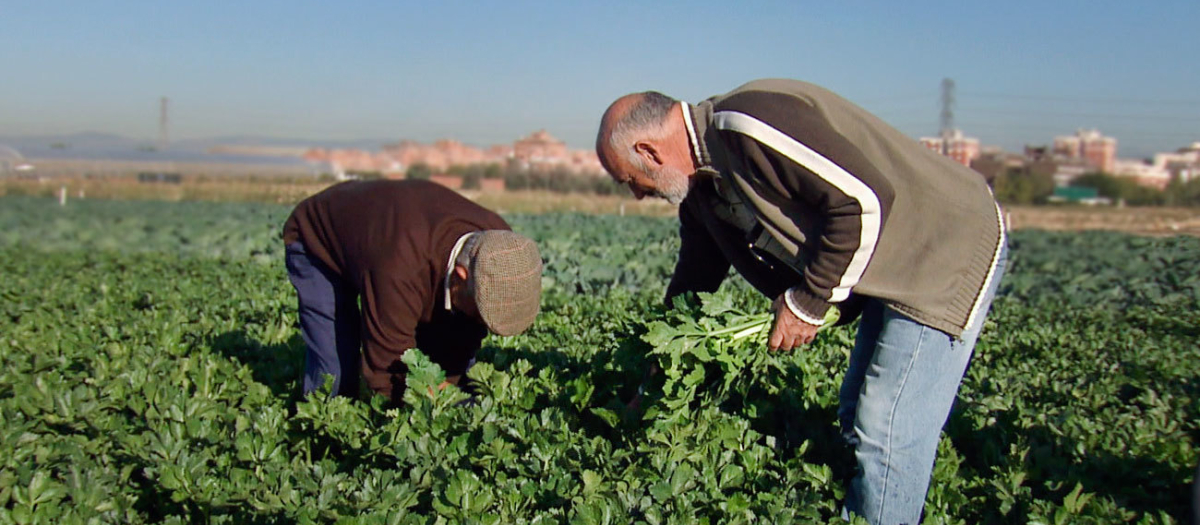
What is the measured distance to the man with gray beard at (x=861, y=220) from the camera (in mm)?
2725

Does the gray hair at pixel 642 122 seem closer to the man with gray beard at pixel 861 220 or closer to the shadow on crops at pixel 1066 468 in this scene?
the man with gray beard at pixel 861 220

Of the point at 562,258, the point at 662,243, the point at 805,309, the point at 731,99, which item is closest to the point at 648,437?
the point at 805,309

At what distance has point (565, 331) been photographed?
5.82m

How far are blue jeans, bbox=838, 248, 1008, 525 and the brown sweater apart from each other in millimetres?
1547

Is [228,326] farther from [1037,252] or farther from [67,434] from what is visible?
[1037,252]

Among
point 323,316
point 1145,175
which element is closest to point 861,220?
point 323,316

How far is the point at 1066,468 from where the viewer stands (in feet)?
11.7

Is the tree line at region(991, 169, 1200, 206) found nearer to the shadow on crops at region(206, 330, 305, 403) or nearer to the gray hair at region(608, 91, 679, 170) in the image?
the shadow on crops at region(206, 330, 305, 403)

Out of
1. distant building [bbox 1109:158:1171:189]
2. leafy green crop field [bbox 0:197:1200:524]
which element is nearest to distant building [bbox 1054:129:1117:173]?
distant building [bbox 1109:158:1171:189]

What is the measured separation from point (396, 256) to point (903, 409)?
5.86ft

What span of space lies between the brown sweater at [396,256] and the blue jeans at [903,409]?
5.08 ft

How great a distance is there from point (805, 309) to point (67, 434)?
10.4ft

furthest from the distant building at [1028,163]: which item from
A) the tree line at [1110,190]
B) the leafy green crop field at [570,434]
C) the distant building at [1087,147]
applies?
the leafy green crop field at [570,434]

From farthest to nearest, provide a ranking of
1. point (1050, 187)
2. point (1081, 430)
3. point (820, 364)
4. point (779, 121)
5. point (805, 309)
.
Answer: point (1050, 187), point (820, 364), point (1081, 430), point (805, 309), point (779, 121)
